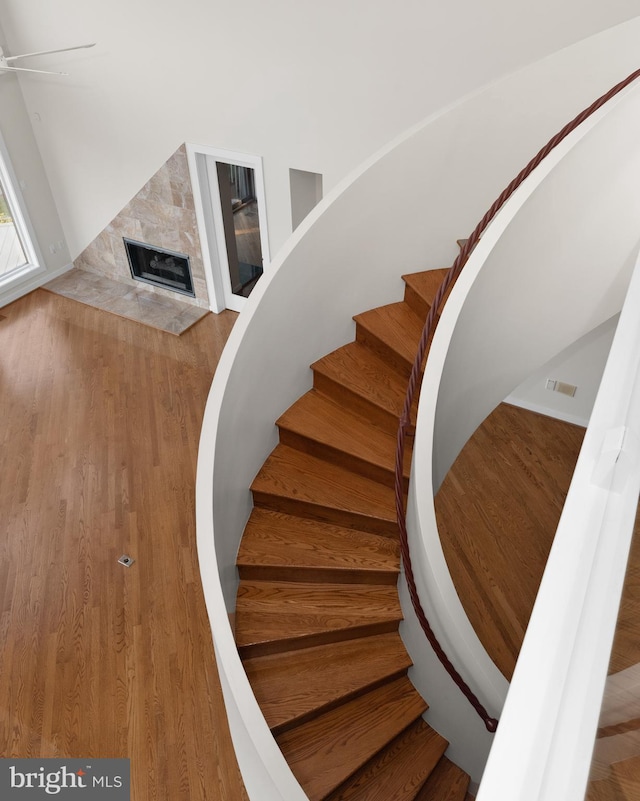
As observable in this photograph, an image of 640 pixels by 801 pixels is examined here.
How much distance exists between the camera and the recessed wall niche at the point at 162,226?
6.93 meters

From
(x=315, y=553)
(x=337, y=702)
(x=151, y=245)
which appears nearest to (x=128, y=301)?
(x=151, y=245)

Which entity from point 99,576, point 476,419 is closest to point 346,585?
point 476,419

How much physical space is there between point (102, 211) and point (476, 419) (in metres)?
5.85

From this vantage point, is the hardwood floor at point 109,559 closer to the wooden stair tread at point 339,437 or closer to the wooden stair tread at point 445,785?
the wooden stair tread at point 445,785

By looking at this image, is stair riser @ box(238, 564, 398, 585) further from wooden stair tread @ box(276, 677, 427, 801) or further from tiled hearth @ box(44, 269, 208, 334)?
tiled hearth @ box(44, 269, 208, 334)

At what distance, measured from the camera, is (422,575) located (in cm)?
316

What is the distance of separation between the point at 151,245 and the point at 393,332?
14.4 ft

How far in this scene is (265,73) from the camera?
5672mm

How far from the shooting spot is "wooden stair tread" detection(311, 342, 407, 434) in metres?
4.16

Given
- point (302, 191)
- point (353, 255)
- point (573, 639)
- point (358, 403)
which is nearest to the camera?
point (573, 639)

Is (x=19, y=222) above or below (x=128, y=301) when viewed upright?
above

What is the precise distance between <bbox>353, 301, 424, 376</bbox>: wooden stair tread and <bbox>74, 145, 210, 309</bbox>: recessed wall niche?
337 centimetres

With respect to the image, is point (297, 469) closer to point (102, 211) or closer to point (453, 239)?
point (453, 239)

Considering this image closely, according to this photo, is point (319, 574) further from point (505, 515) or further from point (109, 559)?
point (505, 515)
